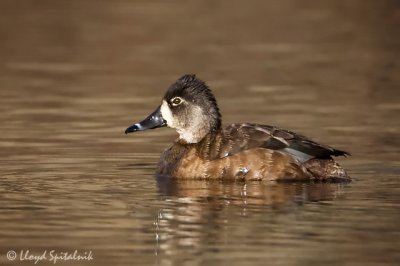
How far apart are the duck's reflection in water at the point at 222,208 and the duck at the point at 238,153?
104mm

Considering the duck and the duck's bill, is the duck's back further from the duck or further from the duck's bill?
the duck's bill

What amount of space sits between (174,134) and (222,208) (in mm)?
4735

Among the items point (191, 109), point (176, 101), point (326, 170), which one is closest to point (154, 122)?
point (176, 101)

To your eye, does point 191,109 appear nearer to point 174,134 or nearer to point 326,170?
point 326,170

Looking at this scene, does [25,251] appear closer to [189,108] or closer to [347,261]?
[347,261]

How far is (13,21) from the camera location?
23.6m

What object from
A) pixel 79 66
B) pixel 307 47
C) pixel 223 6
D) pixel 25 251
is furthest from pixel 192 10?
pixel 25 251

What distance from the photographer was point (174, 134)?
14.9 m

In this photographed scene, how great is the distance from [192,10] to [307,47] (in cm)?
456

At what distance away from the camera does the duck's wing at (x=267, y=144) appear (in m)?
11.4

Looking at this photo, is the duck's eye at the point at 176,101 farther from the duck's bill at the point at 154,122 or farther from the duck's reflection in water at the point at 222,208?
the duck's reflection in water at the point at 222,208

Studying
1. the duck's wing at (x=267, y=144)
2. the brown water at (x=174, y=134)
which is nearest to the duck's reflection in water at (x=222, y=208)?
the brown water at (x=174, y=134)

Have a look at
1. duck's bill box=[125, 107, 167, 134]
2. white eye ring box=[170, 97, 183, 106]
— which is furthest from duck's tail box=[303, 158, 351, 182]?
duck's bill box=[125, 107, 167, 134]

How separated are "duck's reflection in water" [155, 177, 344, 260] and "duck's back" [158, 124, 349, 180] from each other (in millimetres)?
102
